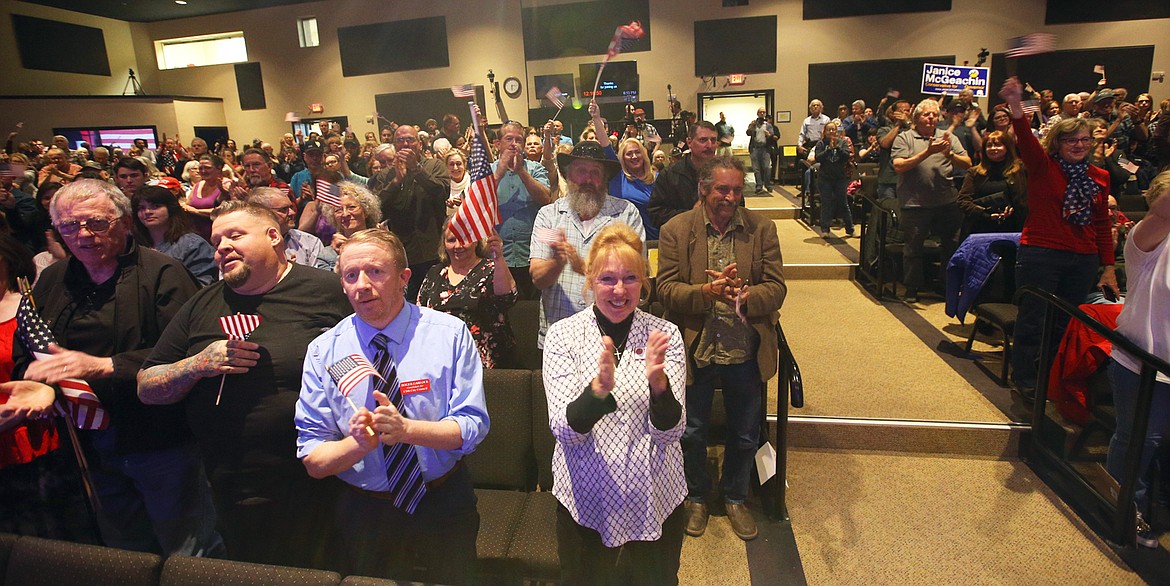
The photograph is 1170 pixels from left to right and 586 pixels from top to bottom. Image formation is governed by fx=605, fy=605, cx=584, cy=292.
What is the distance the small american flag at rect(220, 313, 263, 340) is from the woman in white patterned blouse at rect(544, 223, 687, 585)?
0.93m

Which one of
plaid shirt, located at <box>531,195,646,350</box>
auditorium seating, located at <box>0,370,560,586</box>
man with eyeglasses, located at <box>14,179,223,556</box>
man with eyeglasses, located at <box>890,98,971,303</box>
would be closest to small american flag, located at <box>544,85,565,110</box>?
plaid shirt, located at <box>531,195,646,350</box>

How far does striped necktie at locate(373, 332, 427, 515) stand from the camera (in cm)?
169

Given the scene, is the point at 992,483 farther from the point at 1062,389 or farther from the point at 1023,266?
the point at 1023,266

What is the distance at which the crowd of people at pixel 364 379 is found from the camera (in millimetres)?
1713

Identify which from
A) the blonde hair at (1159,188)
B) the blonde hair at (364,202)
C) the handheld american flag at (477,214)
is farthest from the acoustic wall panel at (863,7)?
the blonde hair at (364,202)

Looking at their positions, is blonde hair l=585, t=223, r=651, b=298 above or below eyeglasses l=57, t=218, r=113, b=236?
below

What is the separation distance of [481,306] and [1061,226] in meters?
3.34

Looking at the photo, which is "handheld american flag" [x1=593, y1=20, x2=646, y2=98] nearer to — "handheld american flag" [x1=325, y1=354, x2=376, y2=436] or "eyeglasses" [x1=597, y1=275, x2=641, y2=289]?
"eyeglasses" [x1=597, y1=275, x2=641, y2=289]

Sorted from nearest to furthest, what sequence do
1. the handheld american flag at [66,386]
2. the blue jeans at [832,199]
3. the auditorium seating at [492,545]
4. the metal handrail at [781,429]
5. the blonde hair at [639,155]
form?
the auditorium seating at [492,545] < the handheld american flag at [66,386] < the metal handrail at [781,429] < the blonde hair at [639,155] < the blue jeans at [832,199]

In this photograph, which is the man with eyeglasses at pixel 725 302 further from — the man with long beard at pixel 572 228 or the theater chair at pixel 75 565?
A: the theater chair at pixel 75 565

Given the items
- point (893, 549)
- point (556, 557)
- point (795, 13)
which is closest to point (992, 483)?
point (893, 549)

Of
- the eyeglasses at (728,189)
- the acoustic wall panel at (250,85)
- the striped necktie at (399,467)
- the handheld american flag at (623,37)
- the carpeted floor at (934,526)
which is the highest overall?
the acoustic wall panel at (250,85)

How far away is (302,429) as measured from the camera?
166cm

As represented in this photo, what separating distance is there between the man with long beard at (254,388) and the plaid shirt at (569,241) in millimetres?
1134
